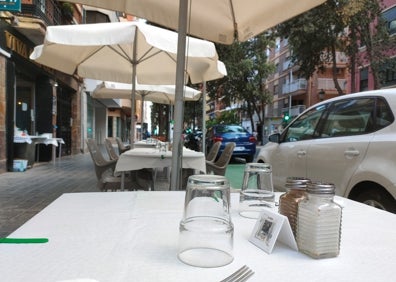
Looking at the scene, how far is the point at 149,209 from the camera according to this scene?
1935 millimetres

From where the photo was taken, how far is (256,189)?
6.50 feet

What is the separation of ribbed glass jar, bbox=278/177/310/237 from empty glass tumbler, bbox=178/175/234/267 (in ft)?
0.77

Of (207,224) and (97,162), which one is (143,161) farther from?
(207,224)

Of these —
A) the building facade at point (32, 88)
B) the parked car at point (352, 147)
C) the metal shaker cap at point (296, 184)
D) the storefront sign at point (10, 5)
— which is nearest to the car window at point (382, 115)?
the parked car at point (352, 147)

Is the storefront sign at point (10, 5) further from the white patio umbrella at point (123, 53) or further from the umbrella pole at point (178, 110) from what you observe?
the umbrella pole at point (178, 110)

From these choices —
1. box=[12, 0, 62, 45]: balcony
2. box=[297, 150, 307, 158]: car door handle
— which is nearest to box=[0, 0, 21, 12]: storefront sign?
box=[12, 0, 62, 45]: balcony

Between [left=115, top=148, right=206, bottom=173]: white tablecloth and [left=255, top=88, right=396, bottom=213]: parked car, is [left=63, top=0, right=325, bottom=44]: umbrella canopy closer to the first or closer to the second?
[left=255, top=88, right=396, bottom=213]: parked car

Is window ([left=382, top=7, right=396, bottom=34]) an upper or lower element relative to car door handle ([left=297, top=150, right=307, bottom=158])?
upper

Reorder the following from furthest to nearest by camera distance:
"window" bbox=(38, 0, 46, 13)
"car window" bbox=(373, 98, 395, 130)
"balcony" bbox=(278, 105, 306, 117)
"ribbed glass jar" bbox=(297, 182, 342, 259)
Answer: "balcony" bbox=(278, 105, 306, 117)
"window" bbox=(38, 0, 46, 13)
"car window" bbox=(373, 98, 395, 130)
"ribbed glass jar" bbox=(297, 182, 342, 259)

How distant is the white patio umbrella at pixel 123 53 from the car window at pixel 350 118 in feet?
6.06

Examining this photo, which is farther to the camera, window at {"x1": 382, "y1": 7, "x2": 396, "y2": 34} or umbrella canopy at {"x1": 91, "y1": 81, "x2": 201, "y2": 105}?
window at {"x1": 382, "y1": 7, "x2": 396, "y2": 34}

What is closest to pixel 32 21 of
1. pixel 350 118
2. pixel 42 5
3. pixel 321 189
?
pixel 42 5

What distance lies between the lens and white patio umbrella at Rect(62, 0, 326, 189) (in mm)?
3400

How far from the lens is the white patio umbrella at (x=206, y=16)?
3400mm
